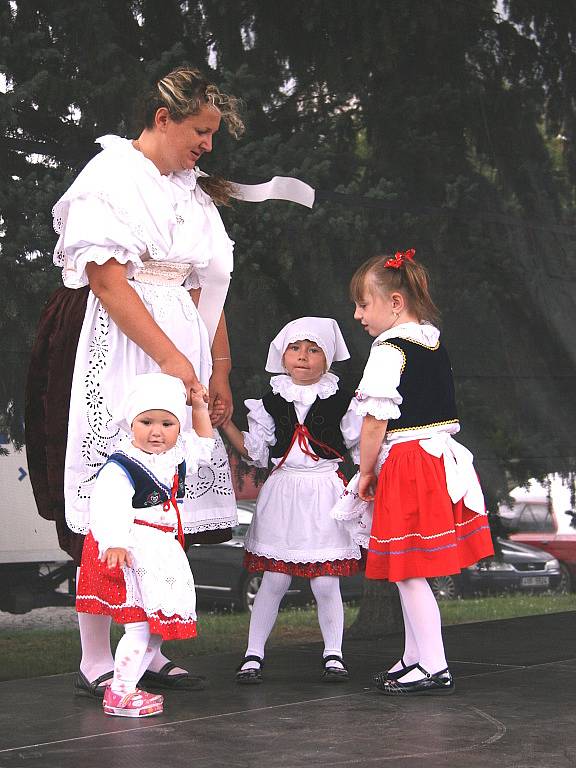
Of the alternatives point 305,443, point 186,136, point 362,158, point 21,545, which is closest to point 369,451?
point 305,443

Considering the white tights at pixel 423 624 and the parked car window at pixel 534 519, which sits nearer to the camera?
the white tights at pixel 423 624

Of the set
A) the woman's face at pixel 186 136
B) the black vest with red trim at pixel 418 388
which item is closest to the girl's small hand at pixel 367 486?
the black vest with red trim at pixel 418 388

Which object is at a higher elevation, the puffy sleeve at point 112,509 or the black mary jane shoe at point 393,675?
the puffy sleeve at point 112,509

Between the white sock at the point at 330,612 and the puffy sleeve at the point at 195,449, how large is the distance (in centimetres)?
55

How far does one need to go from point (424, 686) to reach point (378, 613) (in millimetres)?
1443

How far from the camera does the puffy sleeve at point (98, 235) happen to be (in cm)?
261

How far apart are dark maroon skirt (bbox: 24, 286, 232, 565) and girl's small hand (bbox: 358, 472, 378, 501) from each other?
33cm

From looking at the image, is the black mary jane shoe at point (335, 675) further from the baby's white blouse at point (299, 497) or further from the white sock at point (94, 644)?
the white sock at point (94, 644)

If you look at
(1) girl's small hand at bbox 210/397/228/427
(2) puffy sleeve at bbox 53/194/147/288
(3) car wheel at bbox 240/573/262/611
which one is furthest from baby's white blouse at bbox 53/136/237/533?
(3) car wheel at bbox 240/573/262/611

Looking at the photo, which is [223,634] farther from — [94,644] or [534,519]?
[534,519]

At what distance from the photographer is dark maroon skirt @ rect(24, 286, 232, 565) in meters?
2.78

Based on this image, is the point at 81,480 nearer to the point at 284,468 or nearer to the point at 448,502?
the point at 284,468

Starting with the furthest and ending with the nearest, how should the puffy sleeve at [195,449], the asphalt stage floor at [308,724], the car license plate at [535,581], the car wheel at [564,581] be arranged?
1. the car wheel at [564,581]
2. the car license plate at [535,581]
3. the puffy sleeve at [195,449]
4. the asphalt stage floor at [308,724]

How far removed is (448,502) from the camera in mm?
2807
